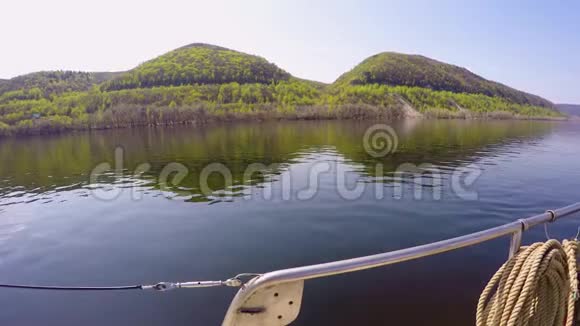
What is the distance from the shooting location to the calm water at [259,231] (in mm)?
6371

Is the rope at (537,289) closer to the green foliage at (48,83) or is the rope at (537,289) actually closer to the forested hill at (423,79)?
the green foliage at (48,83)

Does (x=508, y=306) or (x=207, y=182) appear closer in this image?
(x=508, y=306)

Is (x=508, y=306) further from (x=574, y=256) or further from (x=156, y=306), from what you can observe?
(x=156, y=306)

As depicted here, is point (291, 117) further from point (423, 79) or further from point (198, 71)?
point (423, 79)

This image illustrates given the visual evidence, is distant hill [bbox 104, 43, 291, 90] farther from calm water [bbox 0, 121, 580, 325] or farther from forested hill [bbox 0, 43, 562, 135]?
calm water [bbox 0, 121, 580, 325]

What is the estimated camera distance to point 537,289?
7.64ft

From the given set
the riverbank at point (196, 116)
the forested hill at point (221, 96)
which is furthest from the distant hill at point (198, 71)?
the riverbank at point (196, 116)

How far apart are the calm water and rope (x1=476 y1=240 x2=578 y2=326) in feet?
12.1

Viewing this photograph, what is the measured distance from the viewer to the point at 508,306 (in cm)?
230

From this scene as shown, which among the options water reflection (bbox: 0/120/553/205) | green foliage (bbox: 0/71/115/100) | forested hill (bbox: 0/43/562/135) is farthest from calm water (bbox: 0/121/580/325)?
green foliage (bbox: 0/71/115/100)

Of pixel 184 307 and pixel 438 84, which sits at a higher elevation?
pixel 438 84

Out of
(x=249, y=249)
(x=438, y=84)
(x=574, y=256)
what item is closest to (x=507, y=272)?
(x=574, y=256)

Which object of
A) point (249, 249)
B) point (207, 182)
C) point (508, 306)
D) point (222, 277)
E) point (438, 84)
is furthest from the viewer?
point (438, 84)

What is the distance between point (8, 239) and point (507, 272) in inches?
564
